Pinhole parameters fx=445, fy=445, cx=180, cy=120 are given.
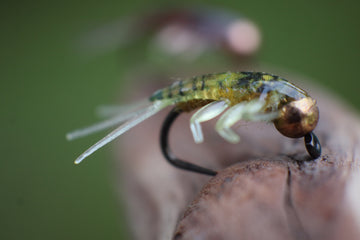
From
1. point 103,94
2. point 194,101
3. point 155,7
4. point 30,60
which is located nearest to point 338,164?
point 194,101

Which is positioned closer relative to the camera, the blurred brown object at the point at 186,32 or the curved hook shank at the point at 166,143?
the curved hook shank at the point at 166,143

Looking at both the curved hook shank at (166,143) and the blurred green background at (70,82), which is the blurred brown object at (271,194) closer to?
the curved hook shank at (166,143)

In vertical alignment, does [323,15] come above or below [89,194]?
above

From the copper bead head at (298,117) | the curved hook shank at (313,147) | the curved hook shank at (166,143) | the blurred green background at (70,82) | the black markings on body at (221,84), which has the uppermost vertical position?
the black markings on body at (221,84)

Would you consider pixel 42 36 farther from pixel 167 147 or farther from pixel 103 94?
pixel 167 147

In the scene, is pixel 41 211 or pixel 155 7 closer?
pixel 155 7

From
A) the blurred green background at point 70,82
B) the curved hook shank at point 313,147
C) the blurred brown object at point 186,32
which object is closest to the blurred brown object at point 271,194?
the curved hook shank at point 313,147

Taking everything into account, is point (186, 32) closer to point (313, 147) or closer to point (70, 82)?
point (313, 147)

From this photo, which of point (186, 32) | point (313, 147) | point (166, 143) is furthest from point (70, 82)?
point (313, 147)
